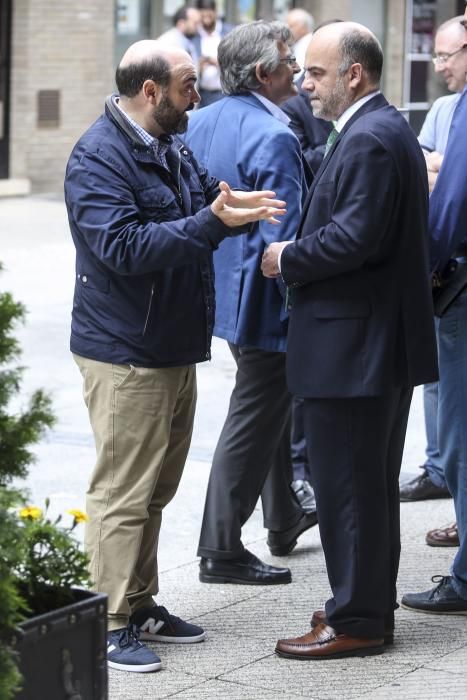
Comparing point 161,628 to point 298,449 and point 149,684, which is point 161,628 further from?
point 298,449

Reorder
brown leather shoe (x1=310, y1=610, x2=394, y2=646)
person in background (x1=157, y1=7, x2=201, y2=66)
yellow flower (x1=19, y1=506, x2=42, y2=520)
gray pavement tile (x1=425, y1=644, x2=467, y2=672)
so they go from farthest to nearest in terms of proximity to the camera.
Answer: person in background (x1=157, y1=7, x2=201, y2=66) → brown leather shoe (x1=310, y1=610, x2=394, y2=646) → gray pavement tile (x1=425, y1=644, x2=467, y2=672) → yellow flower (x1=19, y1=506, x2=42, y2=520)

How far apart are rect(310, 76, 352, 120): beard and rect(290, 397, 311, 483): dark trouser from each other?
2.13 metres

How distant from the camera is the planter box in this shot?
3.18 metres

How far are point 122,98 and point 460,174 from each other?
1.17 m

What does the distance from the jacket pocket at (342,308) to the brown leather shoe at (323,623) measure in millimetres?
1032

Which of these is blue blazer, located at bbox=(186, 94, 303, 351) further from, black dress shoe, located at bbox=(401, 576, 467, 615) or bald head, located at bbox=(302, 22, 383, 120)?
black dress shoe, located at bbox=(401, 576, 467, 615)

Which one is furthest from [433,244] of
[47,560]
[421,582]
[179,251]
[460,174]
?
[47,560]

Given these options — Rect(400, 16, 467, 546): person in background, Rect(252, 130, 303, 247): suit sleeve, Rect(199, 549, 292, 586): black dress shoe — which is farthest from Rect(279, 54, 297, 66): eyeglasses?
Rect(199, 549, 292, 586): black dress shoe

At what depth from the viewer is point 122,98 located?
4.50m

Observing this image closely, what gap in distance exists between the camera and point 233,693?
4324 mm

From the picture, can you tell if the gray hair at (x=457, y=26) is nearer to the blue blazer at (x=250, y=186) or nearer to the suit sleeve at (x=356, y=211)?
the blue blazer at (x=250, y=186)

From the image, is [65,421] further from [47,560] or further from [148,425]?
[47,560]

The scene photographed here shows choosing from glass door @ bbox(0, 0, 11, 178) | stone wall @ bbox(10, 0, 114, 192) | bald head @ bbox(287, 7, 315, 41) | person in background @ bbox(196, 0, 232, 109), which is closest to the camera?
bald head @ bbox(287, 7, 315, 41)

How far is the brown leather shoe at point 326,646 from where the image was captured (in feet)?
15.0
